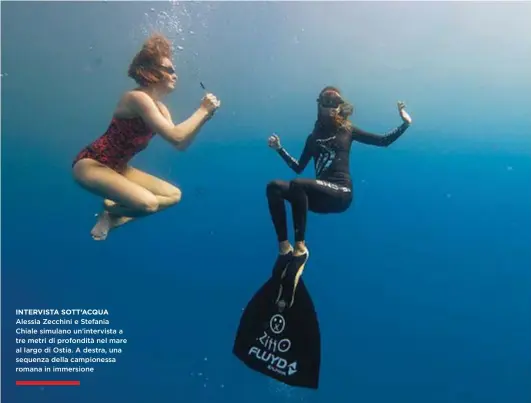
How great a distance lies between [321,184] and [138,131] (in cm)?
159

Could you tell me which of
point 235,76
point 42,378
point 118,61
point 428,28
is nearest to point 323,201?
point 235,76

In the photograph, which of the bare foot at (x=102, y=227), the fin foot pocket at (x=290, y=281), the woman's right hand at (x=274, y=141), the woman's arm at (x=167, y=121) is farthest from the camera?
the woman's right hand at (x=274, y=141)

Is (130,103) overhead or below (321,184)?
overhead

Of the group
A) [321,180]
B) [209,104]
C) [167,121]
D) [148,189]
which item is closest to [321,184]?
[321,180]

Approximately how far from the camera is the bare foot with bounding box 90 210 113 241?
409cm

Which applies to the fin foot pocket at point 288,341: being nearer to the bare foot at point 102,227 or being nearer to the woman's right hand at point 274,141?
the woman's right hand at point 274,141

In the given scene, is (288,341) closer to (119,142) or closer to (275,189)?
(275,189)

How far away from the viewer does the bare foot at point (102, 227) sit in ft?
13.4

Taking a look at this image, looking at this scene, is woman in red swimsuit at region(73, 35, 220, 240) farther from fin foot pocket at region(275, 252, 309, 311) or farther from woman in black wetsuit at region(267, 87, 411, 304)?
fin foot pocket at region(275, 252, 309, 311)

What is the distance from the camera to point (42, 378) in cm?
580

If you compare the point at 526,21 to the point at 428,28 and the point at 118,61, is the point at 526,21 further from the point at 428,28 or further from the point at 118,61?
the point at 118,61

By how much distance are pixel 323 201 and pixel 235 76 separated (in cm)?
280

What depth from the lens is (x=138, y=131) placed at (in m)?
3.84

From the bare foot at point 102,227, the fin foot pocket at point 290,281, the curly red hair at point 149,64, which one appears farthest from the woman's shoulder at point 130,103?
the fin foot pocket at point 290,281
